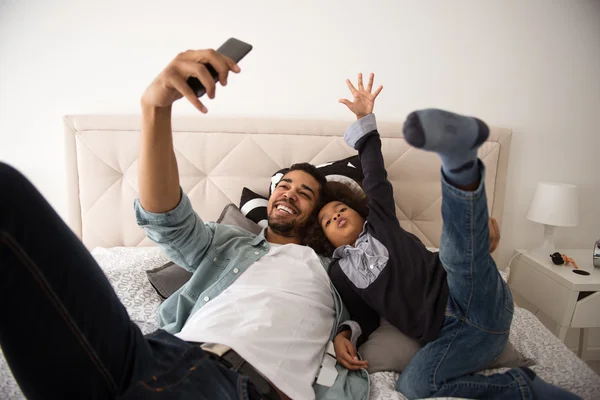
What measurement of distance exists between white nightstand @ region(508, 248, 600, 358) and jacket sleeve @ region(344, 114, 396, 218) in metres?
1.14

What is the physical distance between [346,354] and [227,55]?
2.83ft

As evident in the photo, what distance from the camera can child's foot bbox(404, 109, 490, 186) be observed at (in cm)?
71

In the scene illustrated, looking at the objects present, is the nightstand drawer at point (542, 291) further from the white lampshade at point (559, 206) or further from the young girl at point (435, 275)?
the young girl at point (435, 275)

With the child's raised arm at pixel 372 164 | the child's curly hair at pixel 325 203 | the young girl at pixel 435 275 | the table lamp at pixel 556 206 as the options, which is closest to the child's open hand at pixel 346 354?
the young girl at pixel 435 275

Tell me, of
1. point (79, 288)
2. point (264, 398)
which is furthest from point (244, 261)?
point (79, 288)

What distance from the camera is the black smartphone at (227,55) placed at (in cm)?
85

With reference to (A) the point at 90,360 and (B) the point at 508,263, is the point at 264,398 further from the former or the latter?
(B) the point at 508,263

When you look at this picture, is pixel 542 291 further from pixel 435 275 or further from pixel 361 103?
pixel 361 103

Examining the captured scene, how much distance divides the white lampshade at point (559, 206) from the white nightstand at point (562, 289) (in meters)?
0.23

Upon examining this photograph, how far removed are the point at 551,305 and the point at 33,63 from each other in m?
2.85

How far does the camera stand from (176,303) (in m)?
1.25

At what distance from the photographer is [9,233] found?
2.01ft

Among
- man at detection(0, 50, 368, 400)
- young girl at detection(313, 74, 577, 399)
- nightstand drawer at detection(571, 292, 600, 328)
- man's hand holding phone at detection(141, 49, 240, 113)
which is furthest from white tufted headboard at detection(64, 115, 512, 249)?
man's hand holding phone at detection(141, 49, 240, 113)

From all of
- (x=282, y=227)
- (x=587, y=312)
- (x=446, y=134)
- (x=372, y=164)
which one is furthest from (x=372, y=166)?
(x=587, y=312)
